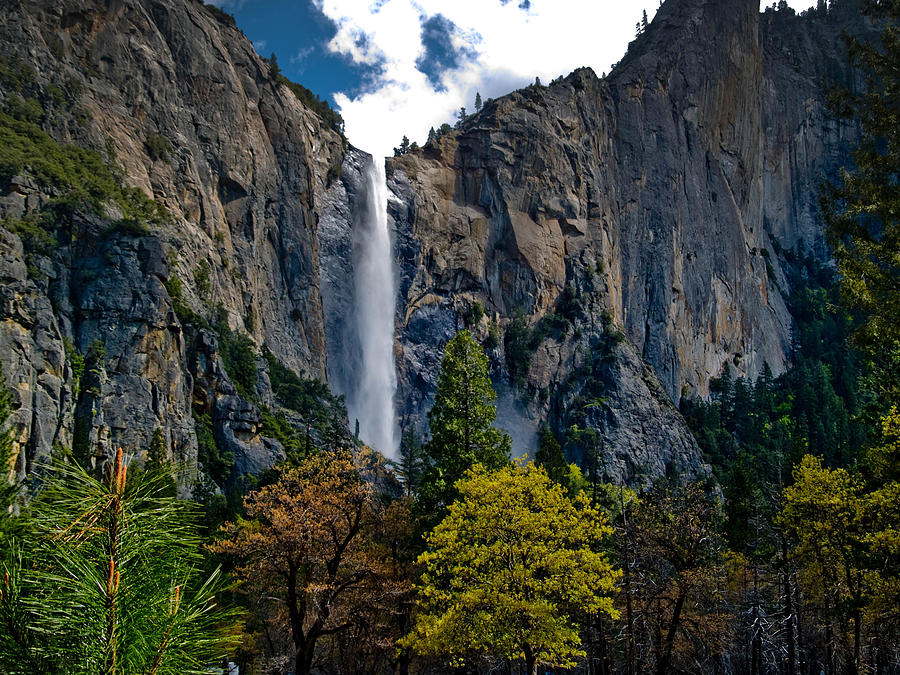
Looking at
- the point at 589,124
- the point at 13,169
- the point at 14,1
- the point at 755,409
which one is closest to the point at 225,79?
the point at 14,1

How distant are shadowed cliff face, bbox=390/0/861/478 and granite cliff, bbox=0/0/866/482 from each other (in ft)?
1.20

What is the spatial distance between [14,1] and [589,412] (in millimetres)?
73270

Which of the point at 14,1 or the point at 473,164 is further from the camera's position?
the point at 473,164

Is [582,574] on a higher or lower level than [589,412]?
lower

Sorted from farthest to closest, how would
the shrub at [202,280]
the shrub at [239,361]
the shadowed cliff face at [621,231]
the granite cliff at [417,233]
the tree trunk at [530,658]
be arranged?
the shadowed cliff face at [621,231]
the shrub at [202,280]
the shrub at [239,361]
the granite cliff at [417,233]
the tree trunk at [530,658]

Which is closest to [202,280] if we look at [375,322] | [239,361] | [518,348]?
[239,361]

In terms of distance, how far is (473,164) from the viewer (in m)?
98.0


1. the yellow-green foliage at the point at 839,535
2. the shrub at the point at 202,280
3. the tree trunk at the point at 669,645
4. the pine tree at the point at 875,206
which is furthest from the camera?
the shrub at the point at 202,280

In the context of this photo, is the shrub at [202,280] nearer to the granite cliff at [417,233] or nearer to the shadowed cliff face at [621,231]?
the granite cliff at [417,233]

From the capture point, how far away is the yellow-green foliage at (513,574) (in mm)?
17969

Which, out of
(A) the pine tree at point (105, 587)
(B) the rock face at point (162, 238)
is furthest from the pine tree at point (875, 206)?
(B) the rock face at point (162, 238)

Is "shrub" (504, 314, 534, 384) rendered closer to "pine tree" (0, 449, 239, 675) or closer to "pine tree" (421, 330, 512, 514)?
"pine tree" (421, 330, 512, 514)

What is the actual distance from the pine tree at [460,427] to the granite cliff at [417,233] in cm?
1723

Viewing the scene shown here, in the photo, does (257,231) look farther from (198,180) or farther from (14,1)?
(14,1)
